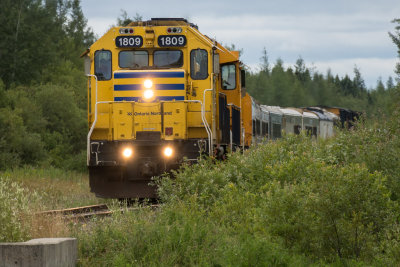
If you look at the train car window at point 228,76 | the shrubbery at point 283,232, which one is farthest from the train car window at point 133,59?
the shrubbery at point 283,232

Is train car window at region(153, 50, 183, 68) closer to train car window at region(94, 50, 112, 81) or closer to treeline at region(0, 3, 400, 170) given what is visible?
train car window at region(94, 50, 112, 81)

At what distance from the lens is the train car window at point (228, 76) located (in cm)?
1483

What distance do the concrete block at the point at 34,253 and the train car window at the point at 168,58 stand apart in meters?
7.73

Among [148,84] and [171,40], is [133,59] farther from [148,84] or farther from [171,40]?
[171,40]

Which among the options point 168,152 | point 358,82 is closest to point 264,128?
point 168,152

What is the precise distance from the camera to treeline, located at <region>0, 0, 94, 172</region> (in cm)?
2831

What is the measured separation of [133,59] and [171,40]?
95 centimetres

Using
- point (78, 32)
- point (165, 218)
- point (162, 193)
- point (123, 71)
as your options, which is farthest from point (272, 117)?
point (78, 32)

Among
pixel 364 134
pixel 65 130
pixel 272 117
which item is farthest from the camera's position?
pixel 65 130

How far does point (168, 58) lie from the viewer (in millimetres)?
13898

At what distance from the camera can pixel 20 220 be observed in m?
7.78

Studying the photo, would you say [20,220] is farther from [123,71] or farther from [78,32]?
[78,32]

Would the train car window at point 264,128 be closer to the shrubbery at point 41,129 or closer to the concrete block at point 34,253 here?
the shrubbery at point 41,129

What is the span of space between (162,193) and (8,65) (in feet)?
128
